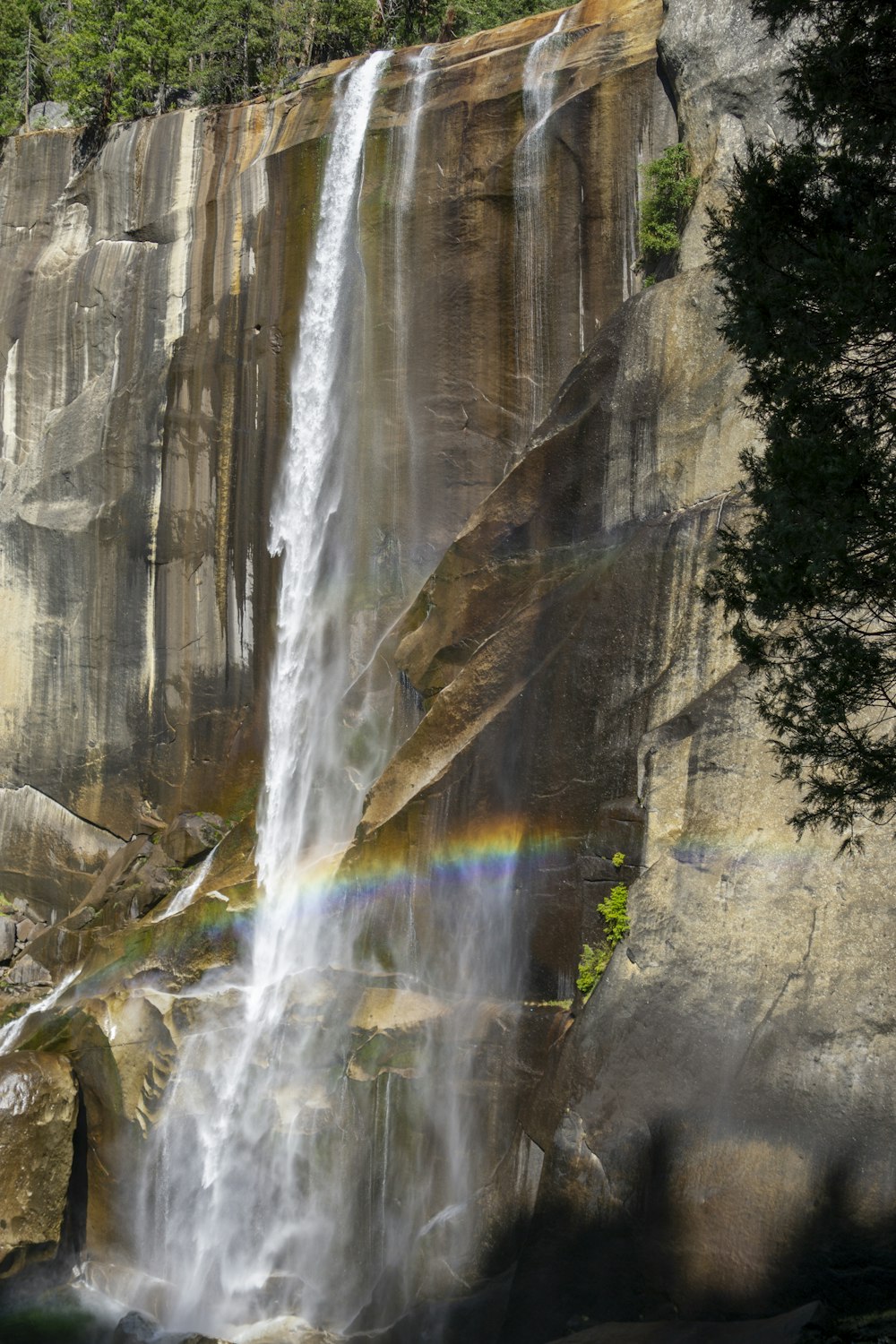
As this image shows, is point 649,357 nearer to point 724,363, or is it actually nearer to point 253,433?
point 724,363

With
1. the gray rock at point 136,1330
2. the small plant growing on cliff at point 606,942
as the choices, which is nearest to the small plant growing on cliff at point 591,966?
the small plant growing on cliff at point 606,942

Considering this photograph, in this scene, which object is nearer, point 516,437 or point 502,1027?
point 502,1027

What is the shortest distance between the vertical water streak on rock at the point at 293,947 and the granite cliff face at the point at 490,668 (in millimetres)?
412

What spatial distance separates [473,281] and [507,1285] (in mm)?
12840

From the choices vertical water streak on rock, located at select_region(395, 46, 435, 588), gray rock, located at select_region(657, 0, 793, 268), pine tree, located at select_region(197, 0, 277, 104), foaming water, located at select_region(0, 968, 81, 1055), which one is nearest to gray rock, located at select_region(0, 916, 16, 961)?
foaming water, located at select_region(0, 968, 81, 1055)

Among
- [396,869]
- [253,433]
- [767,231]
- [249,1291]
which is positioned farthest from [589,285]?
[249,1291]

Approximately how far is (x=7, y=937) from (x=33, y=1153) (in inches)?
308

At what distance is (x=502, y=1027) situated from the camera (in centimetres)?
1208

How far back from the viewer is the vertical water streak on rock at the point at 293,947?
13.4m

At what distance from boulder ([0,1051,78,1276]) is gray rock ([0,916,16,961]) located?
22.3ft

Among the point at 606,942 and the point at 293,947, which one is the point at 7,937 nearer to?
the point at 293,947

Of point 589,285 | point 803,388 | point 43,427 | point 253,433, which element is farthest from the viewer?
point 43,427

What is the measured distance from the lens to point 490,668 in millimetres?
13203

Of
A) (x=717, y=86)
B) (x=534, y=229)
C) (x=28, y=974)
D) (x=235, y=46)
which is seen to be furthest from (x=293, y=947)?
(x=235, y=46)
